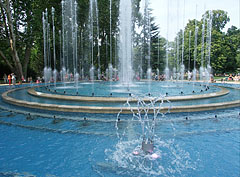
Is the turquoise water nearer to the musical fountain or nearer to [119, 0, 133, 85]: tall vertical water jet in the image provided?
the musical fountain

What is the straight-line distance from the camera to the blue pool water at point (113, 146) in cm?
393

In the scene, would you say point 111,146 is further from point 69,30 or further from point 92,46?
point 69,30

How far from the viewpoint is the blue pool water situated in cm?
393

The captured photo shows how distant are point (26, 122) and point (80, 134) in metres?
2.59

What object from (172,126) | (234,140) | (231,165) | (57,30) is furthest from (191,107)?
(57,30)

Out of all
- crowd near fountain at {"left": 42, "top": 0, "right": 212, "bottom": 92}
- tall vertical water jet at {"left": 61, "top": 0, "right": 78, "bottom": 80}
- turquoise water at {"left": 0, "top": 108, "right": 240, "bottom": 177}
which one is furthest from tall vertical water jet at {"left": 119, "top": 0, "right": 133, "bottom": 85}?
turquoise water at {"left": 0, "top": 108, "right": 240, "bottom": 177}

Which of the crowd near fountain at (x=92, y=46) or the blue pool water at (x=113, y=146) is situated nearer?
the blue pool water at (x=113, y=146)

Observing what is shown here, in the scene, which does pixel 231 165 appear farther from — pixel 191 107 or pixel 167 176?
pixel 191 107

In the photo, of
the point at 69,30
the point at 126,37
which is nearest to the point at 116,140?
the point at 126,37

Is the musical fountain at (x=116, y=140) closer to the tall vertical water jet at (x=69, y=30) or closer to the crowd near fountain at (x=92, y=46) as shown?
the crowd near fountain at (x=92, y=46)

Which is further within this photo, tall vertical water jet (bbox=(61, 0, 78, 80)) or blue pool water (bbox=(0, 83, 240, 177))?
tall vertical water jet (bbox=(61, 0, 78, 80))

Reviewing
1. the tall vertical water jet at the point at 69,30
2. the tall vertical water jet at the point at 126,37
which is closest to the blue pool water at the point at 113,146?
the tall vertical water jet at the point at 126,37

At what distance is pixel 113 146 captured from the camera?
5.07m

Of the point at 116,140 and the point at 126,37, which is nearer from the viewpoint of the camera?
the point at 116,140
